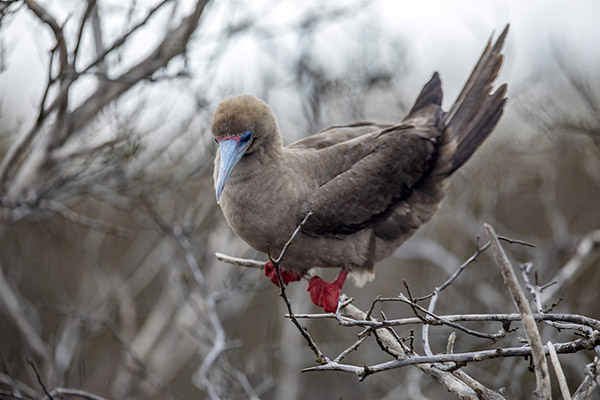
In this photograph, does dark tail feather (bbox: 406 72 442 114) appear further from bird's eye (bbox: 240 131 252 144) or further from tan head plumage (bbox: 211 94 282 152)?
bird's eye (bbox: 240 131 252 144)

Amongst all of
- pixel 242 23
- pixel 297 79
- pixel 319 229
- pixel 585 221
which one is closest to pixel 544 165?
pixel 585 221

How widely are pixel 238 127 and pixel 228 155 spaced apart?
0.18m

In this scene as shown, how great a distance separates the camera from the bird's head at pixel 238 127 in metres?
3.52

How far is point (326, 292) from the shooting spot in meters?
4.14

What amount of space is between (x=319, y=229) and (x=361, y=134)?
86 centimetres

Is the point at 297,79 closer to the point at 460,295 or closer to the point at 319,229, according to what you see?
the point at 460,295

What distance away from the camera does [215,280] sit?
866 centimetres

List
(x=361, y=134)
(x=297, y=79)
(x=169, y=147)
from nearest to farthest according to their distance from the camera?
(x=361, y=134), (x=169, y=147), (x=297, y=79)

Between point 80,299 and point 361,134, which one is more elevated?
point 361,134

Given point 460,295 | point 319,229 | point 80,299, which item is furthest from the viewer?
point 80,299

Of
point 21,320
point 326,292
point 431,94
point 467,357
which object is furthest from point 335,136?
point 21,320

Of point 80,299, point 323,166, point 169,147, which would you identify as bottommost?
point 80,299

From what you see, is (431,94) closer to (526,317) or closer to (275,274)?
(275,274)

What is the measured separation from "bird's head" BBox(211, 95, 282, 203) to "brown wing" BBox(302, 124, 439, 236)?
472 millimetres
